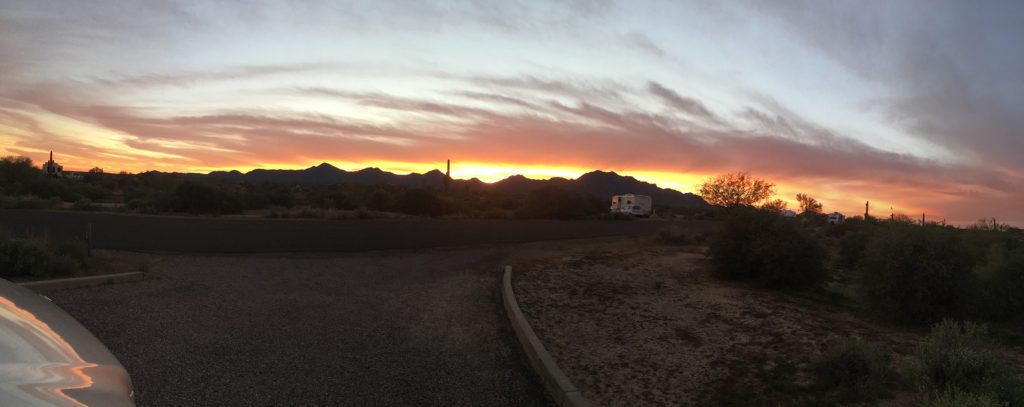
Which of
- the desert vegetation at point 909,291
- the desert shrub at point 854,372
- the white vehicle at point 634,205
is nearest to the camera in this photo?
the desert vegetation at point 909,291

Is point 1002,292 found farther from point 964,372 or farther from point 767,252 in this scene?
point 964,372

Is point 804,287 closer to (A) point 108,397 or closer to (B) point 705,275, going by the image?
(B) point 705,275

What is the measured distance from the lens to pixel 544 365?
6910mm

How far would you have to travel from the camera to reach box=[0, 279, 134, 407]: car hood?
1939 millimetres

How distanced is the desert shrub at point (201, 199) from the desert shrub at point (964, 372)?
114ft

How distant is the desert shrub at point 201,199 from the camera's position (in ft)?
112

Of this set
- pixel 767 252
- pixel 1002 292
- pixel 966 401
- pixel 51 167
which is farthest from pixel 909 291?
pixel 51 167

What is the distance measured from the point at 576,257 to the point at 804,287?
7171mm

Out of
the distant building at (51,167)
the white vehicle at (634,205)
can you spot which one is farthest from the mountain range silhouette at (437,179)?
the distant building at (51,167)

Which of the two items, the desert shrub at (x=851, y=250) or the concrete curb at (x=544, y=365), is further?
the desert shrub at (x=851, y=250)

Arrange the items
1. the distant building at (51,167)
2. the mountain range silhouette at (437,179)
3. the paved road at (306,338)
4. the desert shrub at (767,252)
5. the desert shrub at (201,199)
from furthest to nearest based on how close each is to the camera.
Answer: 1. the mountain range silhouette at (437,179)
2. the distant building at (51,167)
3. the desert shrub at (201,199)
4. the desert shrub at (767,252)
5. the paved road at (306,338)

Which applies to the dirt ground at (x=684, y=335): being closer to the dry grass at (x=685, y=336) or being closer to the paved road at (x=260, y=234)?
the dry grass at (x=685, y=336)

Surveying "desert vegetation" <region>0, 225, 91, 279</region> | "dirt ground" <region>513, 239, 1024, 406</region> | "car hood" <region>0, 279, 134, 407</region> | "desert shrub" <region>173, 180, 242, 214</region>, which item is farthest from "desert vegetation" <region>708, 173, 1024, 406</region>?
"desert shrub" <region>173, 180, 242, 214</region>

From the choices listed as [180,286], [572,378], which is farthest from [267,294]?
[572,378]
